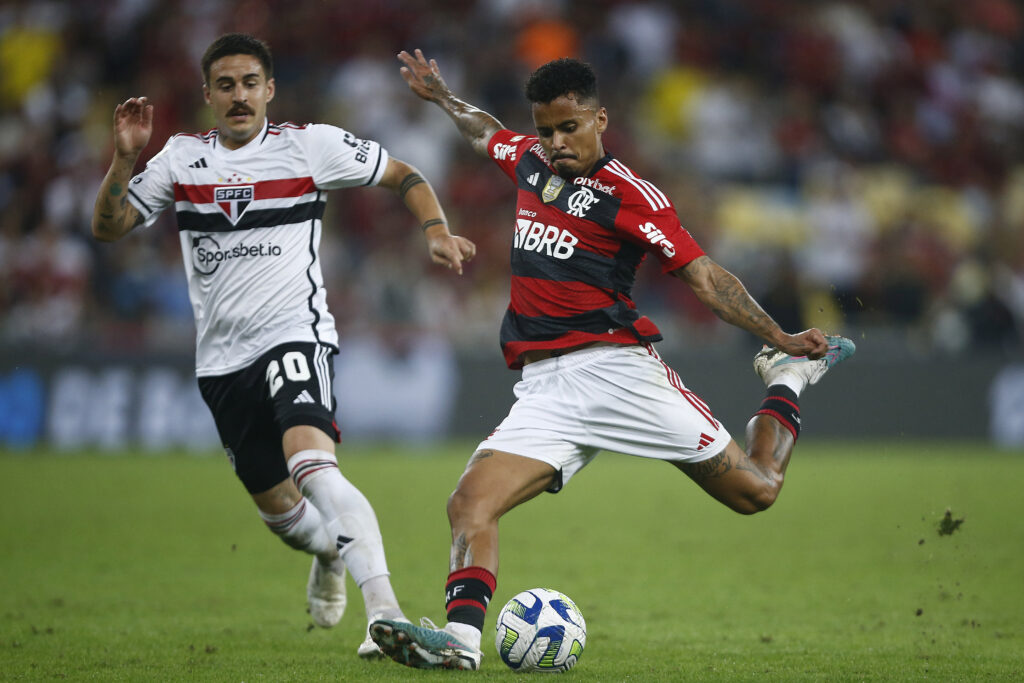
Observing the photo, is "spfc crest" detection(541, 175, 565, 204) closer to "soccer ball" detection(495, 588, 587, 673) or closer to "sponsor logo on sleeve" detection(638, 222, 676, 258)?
"sponsor logo on sleeve" detection(638, 222, 676, 258)

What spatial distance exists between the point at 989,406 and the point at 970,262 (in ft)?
8.14

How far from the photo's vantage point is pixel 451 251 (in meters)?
5.44

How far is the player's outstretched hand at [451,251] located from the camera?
213 inches

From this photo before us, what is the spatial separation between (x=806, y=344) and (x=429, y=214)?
1.79 m

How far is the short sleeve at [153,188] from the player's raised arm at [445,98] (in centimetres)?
134

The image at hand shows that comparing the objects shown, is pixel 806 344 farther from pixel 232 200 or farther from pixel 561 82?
pixel 232 200

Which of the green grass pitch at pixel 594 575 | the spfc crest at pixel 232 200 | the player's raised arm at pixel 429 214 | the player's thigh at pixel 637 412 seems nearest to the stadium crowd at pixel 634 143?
the green grass pitch at pixel 594 575

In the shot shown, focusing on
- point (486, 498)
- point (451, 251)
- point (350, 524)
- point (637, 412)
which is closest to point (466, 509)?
point (486, 498)

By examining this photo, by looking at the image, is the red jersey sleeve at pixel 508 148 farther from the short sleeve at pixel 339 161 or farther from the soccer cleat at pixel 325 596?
the soccer cleat at pixel 325 596

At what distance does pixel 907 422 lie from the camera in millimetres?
16016

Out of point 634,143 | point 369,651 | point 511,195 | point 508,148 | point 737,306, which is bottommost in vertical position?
point 369,651

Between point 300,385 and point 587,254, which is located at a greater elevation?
point 587,254

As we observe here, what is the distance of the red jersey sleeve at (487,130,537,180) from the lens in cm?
597

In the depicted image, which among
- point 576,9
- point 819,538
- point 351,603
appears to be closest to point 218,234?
point 351,603
